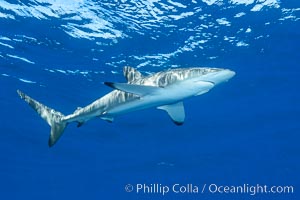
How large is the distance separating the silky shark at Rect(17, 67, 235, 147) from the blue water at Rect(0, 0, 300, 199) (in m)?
5.49

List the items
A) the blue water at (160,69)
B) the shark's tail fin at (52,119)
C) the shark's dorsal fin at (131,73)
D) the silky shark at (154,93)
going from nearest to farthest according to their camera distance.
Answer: the silky shark at (154,93) → the shark's dorsal fin at (131,73) → the shark's tail fin at (52,119) → the blue water at (160,69)

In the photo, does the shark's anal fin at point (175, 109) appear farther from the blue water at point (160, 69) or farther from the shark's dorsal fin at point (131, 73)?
the blue water at point (160, 69)

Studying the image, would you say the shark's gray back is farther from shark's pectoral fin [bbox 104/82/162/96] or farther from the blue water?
the blue water

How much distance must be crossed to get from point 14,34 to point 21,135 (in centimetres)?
1895

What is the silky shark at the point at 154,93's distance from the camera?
6.34 m

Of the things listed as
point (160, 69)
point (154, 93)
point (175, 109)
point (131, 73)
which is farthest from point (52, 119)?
point (160, 69)

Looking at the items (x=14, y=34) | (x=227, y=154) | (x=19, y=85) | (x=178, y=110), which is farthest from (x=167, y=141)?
(x=178, y=110)

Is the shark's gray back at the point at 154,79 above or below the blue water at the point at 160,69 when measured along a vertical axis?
below

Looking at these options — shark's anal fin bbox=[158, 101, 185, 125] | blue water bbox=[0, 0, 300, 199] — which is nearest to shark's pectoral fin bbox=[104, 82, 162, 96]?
shark's anal fin bbox=[158, 101, 185, 125]

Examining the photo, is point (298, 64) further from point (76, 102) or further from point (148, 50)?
point (76, 102)

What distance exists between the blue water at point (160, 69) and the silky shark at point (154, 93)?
5.49m

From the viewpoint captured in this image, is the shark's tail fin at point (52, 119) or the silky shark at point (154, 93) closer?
the silky shark at point (154, 93)

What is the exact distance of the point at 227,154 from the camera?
35438mm

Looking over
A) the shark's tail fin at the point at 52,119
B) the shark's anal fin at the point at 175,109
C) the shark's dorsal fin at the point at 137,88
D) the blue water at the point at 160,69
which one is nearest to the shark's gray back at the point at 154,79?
the shark's dorsal fin at the point at 137,88
